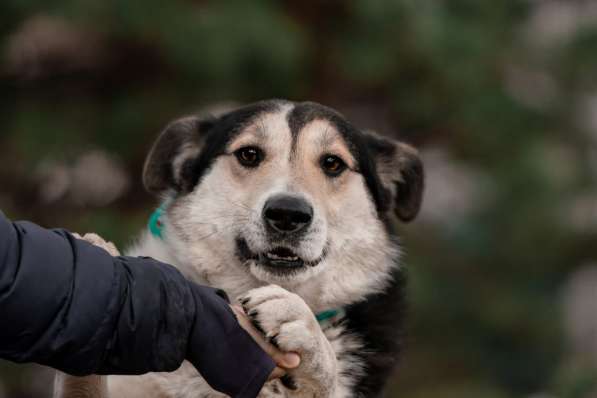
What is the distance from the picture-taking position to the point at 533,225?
9.35 meters

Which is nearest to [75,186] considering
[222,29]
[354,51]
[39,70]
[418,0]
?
[39,70]

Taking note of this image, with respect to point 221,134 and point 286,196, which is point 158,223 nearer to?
point 221,134

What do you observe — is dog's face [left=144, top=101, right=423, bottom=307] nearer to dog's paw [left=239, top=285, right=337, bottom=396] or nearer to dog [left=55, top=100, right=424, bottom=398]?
dog [left=55, top=100, right=424, bottom=398]

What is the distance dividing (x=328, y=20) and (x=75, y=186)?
9.26ft

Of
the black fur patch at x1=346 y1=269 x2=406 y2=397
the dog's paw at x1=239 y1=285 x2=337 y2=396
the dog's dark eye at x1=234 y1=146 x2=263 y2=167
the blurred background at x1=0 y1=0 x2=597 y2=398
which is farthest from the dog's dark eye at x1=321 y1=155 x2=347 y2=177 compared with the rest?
the blurred background at x1=0 y1=0 x2=597 y2=398

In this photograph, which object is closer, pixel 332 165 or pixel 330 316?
pixel 330 316

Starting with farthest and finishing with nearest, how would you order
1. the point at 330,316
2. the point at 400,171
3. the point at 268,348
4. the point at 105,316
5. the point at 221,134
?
Result: the point at 400,171 < the point at 221,134 < the point at 330,316 < the point at 268,348 < the point at 105,316

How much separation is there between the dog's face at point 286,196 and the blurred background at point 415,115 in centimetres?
324

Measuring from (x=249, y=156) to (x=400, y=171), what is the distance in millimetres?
754

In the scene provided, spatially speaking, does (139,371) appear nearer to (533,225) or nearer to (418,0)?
(418,0)

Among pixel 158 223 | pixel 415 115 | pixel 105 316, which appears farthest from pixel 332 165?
pixel 415 115

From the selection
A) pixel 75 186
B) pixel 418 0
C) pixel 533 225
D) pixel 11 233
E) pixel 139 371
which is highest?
pixel 418 0

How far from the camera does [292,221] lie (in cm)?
341

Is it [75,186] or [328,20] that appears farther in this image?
[328,20]
